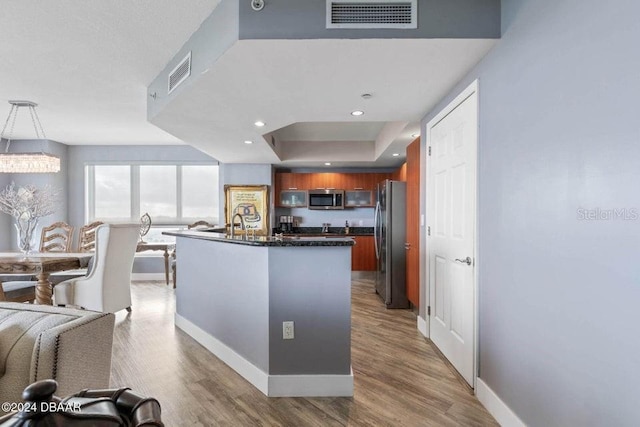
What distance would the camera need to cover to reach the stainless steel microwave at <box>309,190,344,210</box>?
6.41 metres

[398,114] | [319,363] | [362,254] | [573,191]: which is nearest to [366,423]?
[319,363]

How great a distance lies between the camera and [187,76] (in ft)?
7.77

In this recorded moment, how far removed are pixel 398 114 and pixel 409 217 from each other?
1.48 meters

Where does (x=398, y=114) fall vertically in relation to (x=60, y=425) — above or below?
above

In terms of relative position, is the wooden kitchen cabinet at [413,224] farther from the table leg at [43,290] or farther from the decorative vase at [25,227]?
the decorative vase at [25,227]

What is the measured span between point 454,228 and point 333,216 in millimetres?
4237

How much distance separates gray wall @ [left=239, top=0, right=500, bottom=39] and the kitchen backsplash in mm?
4934

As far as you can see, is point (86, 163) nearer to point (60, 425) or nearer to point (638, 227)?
point (60, 425)

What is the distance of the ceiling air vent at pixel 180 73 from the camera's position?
2.35 m

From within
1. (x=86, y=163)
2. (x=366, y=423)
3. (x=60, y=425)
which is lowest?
(x=366, y=423)

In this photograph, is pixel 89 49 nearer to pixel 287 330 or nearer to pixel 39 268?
pixel 39 268

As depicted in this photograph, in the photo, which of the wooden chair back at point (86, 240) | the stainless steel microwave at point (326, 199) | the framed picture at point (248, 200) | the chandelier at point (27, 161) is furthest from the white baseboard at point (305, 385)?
the stainless steel microwave at point (326, 199)

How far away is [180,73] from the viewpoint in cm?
247

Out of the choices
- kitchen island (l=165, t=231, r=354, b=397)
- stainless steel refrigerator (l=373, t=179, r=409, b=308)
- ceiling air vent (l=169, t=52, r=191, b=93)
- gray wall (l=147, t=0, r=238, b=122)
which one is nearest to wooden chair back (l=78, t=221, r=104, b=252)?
gray wall (l=147, t=0, r=238, b=122)
